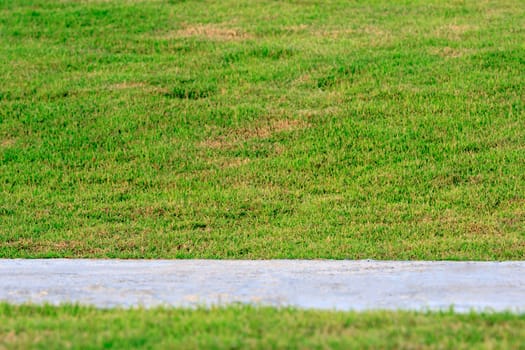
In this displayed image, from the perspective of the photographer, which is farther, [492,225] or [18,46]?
[18,46]

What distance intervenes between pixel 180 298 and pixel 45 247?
268cm

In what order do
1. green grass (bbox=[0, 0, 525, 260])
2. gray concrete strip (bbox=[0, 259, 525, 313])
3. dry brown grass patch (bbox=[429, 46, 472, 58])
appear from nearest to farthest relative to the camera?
gray concrete strip (bbox=[0, 259, 525, 313]) < green grass (bbox=[0, 0, 525, 260]) < dry brown grass patch (bbox=[429, 46, 472, 58])

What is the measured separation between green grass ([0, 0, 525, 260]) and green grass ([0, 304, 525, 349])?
2531 mm

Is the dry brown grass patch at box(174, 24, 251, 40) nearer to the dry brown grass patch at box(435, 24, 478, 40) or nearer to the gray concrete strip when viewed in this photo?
the dry brown grass patch at box(435, 24, 478, 40)

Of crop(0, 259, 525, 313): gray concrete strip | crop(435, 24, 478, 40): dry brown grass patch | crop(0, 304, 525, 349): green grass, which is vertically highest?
crop(0, 304, 525, 349): green grass

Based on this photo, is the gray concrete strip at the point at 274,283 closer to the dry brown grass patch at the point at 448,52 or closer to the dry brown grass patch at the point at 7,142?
the dry brown grass patch at the point at 7,142

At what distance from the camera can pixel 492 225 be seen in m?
8.09

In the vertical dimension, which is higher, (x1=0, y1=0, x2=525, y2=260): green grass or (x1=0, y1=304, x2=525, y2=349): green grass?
(x1=0, y1=304, x2=525, y2=349): green grass

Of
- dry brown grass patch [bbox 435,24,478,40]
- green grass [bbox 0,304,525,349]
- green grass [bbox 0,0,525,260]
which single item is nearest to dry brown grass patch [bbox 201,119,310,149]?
green grass [bbox 0,0,525,260]

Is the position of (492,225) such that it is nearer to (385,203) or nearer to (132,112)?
(385,203)

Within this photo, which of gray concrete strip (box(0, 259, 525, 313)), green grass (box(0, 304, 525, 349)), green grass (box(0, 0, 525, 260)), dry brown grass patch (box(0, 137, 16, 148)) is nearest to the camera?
green grass (box(0, 304, 525, 349))

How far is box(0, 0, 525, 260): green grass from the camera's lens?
8086 millimetres

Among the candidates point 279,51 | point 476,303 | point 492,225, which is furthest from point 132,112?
point 476,303

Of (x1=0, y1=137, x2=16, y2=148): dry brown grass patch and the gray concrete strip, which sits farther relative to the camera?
(x1=0, y1=137, x2=16, y2=148): dry brown grass patch
